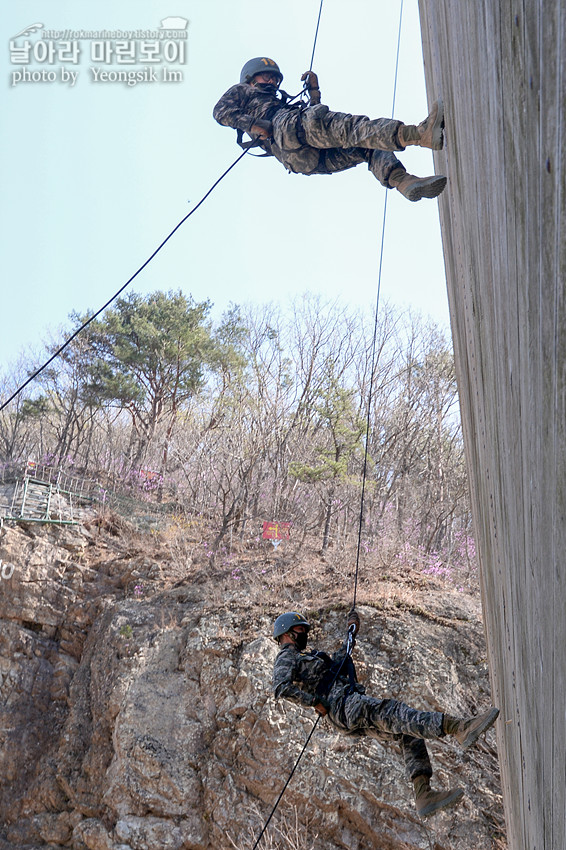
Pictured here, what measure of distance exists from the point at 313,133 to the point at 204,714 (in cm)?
861

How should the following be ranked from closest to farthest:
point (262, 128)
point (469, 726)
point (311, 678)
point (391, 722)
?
point (469, 726) < point (391, 722) < point (262, 128) < point (311, 678)

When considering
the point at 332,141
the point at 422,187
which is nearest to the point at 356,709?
the point at 422,187

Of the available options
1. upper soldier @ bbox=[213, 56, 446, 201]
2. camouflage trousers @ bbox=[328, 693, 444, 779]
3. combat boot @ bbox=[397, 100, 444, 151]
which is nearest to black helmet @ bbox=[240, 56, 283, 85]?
upper soldier @ bbox=[213, 56, 446, 201]

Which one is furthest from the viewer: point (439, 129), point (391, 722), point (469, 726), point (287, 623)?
point (287, 623)

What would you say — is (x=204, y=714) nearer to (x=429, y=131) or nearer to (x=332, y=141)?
(x=332, y=141)

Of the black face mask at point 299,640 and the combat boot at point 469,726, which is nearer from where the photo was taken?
the combat boot at point 469,726

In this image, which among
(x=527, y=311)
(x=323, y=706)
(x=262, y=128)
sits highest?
(x=262, y=128)

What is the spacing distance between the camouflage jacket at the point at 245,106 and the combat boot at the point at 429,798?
5.27 m

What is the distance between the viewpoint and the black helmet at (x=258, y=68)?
5305mm

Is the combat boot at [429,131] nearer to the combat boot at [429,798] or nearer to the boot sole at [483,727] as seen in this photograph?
the boot sole at [483,727]

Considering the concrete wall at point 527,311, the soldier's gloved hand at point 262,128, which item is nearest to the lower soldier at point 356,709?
the concrete wall at point 527,311

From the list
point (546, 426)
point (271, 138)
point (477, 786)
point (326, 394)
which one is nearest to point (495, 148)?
point (546, 426)

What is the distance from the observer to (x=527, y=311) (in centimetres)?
106

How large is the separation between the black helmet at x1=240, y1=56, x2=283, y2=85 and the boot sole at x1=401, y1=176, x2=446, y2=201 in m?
2.29
